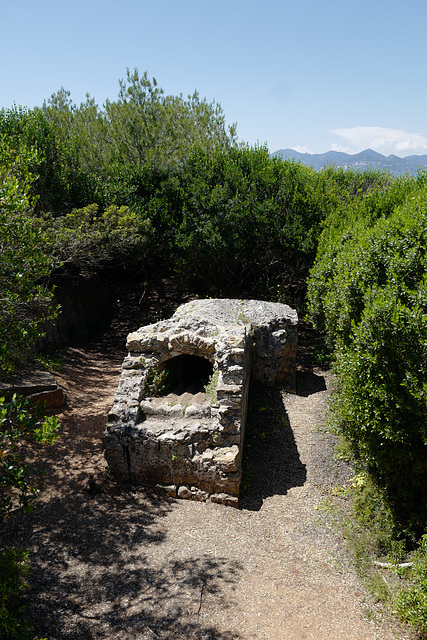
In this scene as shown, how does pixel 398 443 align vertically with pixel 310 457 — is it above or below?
above

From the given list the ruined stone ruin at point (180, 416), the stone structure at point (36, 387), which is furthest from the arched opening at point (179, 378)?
the stone structure at point (36, 387)

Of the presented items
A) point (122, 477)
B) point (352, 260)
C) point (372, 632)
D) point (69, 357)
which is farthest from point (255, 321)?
point (372, 632)

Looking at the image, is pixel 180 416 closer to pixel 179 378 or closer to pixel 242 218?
pixel 179 378

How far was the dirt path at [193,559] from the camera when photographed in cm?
614

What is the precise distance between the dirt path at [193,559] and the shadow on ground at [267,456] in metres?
0.04

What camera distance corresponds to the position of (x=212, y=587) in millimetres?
6781

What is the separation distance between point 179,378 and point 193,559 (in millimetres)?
5038

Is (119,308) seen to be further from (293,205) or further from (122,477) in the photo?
(122,477)

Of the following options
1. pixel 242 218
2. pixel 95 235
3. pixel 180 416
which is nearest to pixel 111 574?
pixel 180 416

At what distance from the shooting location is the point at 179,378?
11695 mm

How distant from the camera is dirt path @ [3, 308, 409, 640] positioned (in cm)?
614

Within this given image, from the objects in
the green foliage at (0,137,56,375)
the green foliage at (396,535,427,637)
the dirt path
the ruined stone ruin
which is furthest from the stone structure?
the green foliage at (396,535,427,637)

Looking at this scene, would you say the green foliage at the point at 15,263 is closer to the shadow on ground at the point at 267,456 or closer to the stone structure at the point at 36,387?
the stone structure at the point at 36,387

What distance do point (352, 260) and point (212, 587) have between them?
7976mm
